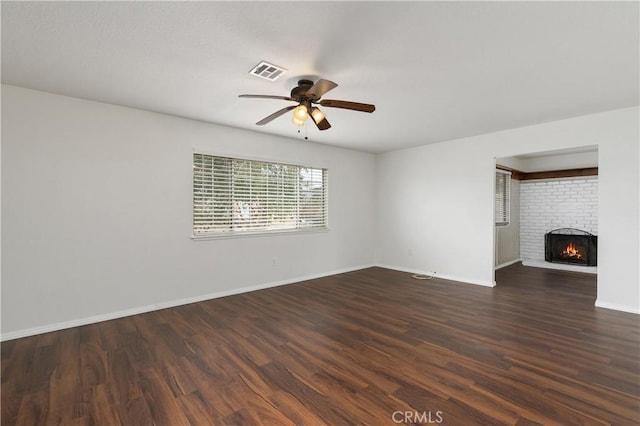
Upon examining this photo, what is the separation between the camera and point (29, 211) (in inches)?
118

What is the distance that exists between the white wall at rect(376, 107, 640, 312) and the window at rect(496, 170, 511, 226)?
1698 millimetres

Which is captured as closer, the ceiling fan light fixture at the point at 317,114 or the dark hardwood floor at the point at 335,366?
the dark hardwood floor at the point at 335,366

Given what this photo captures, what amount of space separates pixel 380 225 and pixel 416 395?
15.5 feet

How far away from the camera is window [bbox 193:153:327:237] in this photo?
13.8 ft

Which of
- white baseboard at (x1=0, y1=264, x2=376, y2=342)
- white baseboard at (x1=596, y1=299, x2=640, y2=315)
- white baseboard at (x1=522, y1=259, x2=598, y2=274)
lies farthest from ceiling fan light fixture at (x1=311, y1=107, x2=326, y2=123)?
white baseboard at (x1=522, y1=259, x2=598, y2=274)

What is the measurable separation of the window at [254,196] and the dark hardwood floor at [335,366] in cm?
122

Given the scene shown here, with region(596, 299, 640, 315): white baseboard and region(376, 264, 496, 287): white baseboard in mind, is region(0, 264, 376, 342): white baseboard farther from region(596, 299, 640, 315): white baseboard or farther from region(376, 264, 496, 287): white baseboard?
region(596, 299, 640, 315): white baseboard

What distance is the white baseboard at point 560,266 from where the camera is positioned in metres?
5.71

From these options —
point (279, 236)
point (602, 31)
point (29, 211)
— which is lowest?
point (279, 236)

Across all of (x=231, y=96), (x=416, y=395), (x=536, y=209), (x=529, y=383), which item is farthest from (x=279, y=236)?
(x=536, y=209)

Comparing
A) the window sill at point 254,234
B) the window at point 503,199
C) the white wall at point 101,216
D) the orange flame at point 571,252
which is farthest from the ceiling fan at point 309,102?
the orange flame at point 571,252

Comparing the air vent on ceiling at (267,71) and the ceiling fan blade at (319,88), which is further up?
the air vent on ceiling at (267,71)

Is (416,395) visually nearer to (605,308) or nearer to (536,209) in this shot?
(605,308)

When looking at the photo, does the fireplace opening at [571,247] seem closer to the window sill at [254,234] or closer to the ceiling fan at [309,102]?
the window sill at [254,234]
